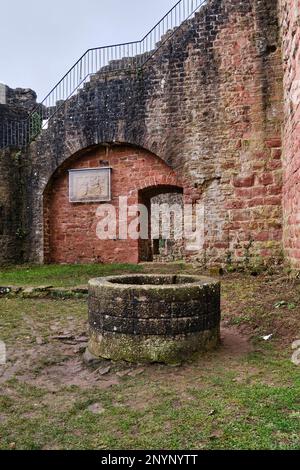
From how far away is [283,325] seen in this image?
498 cm

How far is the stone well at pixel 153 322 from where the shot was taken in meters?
4.20

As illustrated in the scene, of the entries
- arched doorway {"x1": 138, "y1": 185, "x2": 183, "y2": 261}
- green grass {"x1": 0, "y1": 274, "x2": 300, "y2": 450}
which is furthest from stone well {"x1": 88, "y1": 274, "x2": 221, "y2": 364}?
arched doorway {"x1": 138, "y1": 185, "x2": 183, "y2": 261}

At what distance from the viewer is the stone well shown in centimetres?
420

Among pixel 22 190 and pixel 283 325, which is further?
pixel 22 190

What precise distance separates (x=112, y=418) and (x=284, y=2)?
8528 millimetres

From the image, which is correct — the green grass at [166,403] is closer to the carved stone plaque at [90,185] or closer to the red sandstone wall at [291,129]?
the red sandstone wall at [291,129]

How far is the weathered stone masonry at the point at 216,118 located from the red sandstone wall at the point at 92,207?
12 centimetres

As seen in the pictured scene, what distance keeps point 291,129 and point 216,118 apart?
2.60m

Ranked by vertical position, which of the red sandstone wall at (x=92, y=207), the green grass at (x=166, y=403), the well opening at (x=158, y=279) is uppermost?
the red sandstone wall at (x=92, y=207)

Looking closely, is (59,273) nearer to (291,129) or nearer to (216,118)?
(216,118)

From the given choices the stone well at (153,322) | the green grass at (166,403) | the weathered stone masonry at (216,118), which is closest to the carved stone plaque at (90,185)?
the weathered stone masonry at (216,118)

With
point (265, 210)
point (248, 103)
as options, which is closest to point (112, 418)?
point (265, 210)

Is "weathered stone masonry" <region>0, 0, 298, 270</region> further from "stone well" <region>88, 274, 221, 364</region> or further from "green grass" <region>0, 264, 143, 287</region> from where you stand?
"stone well" <region>88, 274, 221, 364</region>

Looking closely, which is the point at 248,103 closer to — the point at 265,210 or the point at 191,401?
the point at 265,210
